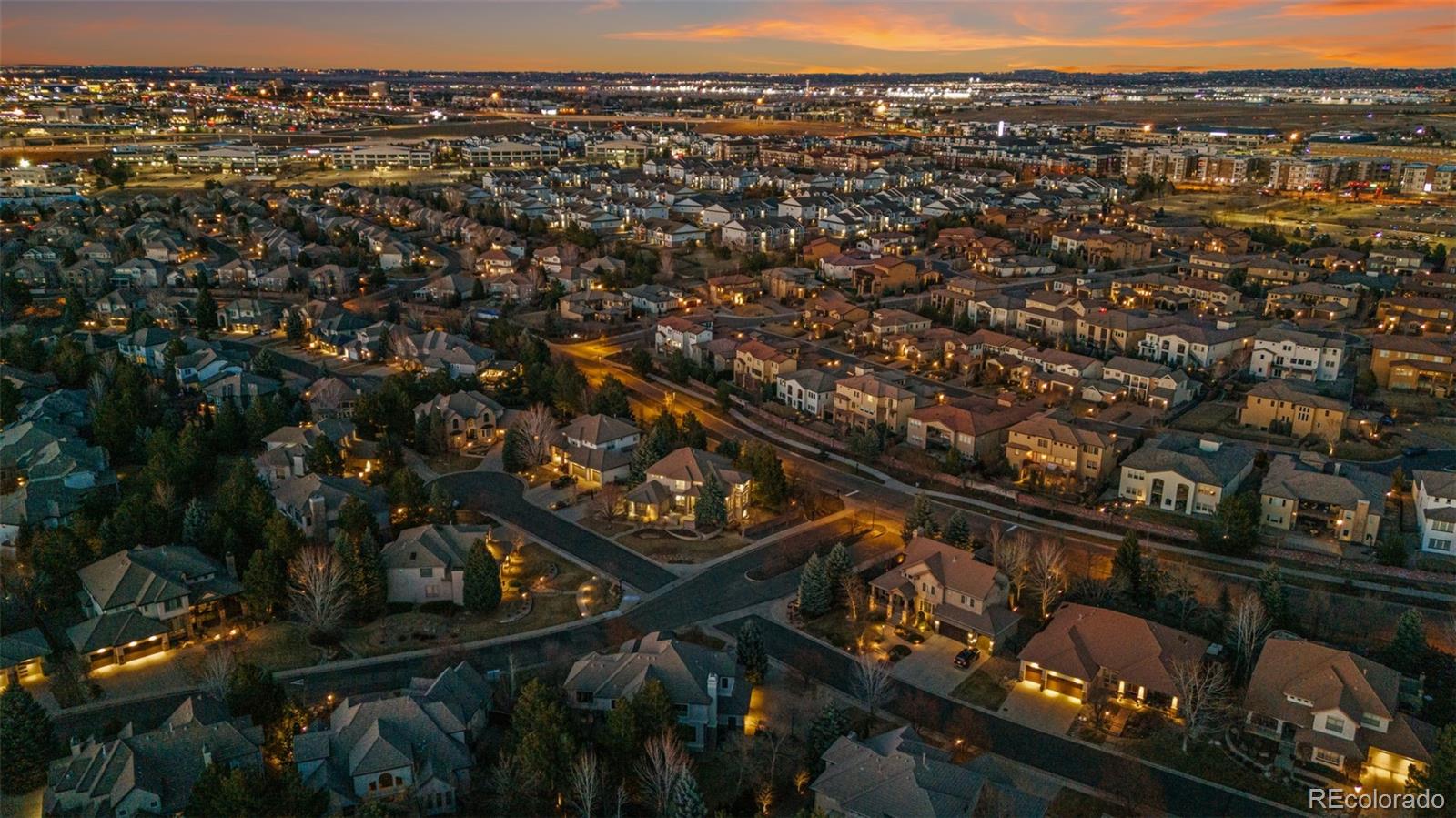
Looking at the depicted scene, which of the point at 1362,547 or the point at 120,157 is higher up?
the point at 120,157

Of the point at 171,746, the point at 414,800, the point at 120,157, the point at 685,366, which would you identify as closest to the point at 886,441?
the point at 685,366

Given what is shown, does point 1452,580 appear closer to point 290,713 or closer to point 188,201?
point 290,713

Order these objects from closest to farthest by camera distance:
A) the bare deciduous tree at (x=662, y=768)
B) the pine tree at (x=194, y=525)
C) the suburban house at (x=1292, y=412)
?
1. the bare deciduous tree at (x=662, y=768)
2. the pine tree at (x=194, y=525)
3. the suburban house at (x=1292, y=412)

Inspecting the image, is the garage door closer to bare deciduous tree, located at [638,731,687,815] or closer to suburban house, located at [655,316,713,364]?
bare deciduous tree, located at [638,731,687,815]

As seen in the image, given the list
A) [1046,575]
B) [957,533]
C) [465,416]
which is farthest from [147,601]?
[1046,575]

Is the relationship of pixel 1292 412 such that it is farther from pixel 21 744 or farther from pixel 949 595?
pixel 21 744

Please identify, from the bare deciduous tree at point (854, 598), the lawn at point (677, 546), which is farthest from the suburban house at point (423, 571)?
the bare deciduous tree at point (854, 598)

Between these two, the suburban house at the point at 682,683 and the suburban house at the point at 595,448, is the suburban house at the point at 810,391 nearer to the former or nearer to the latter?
the suburban house at the point at 595,448
